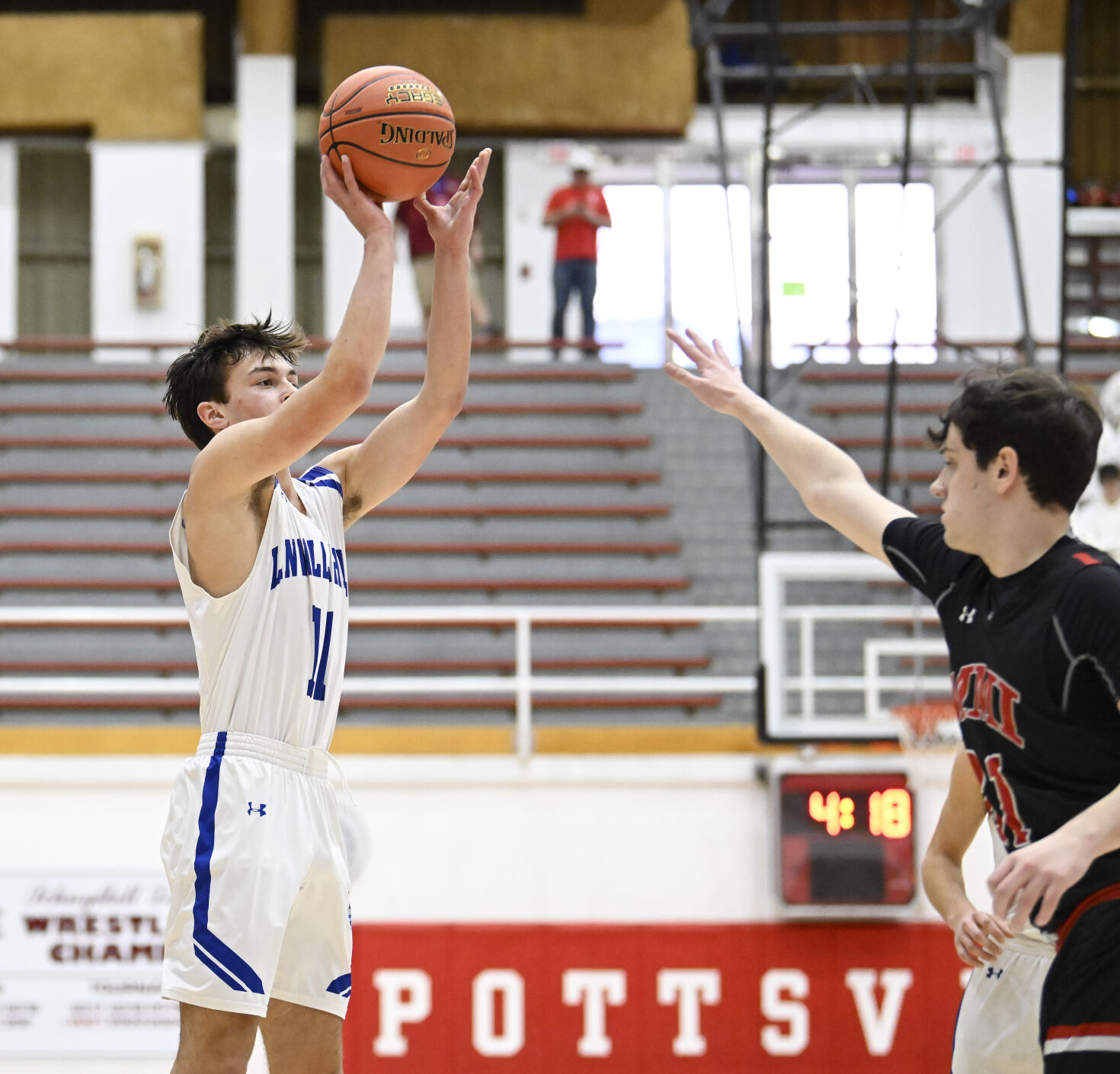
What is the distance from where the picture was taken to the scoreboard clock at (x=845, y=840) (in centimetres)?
671

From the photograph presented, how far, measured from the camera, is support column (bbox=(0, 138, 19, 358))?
1472 centimetres

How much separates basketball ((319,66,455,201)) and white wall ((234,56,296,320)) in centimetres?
1098

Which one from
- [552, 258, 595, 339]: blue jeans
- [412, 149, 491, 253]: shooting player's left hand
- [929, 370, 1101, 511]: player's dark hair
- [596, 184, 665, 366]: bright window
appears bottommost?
[929, 370, 1101, 511]: player's dark hair

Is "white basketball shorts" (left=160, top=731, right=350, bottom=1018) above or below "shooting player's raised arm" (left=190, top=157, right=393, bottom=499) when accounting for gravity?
below

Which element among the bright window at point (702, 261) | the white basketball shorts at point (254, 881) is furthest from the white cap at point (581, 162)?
the white basketball shorts at point (254, 881)

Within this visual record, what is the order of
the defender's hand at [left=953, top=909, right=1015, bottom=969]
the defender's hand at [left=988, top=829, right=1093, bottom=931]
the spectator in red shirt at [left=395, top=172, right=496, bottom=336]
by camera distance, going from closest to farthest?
the defender's hand at [left=988, top=829, right=1093, bottom=931] < the defender's hand at [left=953, top=909, right=1015, bottom=969] < the spectator in red shirt at [left=395, top=172, right=496, bottom=336]

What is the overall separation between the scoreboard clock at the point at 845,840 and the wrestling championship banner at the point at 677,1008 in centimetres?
24

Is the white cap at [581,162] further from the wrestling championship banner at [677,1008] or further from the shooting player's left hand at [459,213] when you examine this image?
the shooting player's left hand at [459,213]

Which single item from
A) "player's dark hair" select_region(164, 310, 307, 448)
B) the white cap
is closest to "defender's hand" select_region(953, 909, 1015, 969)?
"player's dark hair" select_region(164, 310, 307, 448)

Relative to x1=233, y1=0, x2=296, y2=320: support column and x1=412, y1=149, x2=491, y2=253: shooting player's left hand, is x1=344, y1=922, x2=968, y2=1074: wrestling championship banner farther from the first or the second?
x1=233, y1=0, x2=296, y2=320: support column

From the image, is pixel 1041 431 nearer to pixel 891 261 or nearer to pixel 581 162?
pixel 581 162

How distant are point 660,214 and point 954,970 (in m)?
10.0

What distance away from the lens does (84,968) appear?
673cm

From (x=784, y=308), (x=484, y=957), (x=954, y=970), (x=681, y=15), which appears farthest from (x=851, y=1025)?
(x=681, y=15)
